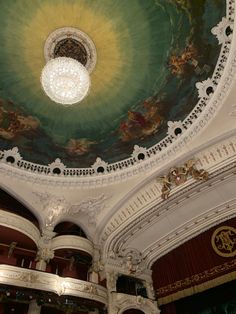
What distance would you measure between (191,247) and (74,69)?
587cm

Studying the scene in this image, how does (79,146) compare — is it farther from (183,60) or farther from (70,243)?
(183,60)

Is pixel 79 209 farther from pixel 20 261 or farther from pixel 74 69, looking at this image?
pixel 74 69

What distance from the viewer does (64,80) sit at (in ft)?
22.6

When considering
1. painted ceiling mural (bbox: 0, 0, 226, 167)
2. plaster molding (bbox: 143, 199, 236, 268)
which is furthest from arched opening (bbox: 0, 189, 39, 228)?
plaster molding (bbox: 143, 199, 236, 268)

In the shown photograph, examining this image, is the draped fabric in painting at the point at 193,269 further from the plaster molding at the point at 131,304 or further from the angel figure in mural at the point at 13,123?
the angel figure in mural at the point at 13,123

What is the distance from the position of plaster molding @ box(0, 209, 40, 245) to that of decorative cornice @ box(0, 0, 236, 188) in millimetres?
1494

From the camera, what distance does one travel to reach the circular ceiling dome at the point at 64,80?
6.89m

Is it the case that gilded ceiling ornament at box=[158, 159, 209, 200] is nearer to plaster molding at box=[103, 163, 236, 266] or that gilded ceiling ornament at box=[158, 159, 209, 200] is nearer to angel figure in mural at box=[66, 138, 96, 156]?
plaster molding at box=[103, 163, 236, 266]

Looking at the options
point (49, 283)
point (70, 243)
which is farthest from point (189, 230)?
point (49, 283)

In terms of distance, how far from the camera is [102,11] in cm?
762

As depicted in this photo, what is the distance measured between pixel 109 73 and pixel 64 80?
212cm

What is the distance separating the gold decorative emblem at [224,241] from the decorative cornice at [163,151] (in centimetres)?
245

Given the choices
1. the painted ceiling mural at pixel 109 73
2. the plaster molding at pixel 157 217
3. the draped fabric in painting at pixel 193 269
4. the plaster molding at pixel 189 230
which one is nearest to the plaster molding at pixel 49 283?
the plaster molding at pixel 157 217

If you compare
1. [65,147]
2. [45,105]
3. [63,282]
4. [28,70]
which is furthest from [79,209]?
[28,70]
